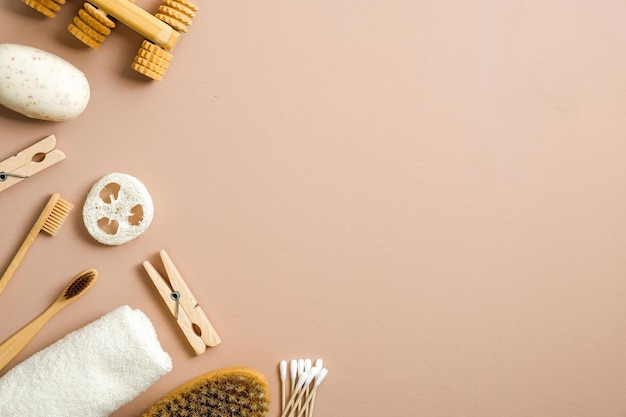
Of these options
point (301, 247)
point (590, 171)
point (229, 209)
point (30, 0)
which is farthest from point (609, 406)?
point (30, 0)

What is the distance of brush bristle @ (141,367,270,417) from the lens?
110 cm

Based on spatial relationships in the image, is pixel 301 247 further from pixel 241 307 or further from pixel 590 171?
pixel 590 171

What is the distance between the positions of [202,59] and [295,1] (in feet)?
0.61

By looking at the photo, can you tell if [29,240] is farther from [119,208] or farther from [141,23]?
[141,23]

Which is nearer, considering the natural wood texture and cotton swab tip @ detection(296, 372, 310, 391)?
Result: the natural wood texture

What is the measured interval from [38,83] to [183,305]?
0.42m

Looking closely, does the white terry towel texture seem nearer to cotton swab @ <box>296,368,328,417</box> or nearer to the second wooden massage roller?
cotton swab @ <box>296,368,328,417</box>

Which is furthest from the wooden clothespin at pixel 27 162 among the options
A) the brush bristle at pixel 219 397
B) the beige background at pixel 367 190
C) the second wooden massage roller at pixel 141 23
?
the brush bristle at pixel 219 397

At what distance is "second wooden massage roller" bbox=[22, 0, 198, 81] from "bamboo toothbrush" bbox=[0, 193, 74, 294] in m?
0.26

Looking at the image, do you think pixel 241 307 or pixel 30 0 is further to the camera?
pixel 241 307

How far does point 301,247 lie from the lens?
3.79 feet

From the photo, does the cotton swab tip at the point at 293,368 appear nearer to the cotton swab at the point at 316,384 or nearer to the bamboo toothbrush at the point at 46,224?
the cotton swab at the point at 316,384

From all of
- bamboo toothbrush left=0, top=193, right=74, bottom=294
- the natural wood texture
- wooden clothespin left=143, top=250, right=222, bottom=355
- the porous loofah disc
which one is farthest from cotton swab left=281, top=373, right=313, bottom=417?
the natural wood texture

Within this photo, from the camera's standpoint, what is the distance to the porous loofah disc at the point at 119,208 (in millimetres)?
1105
